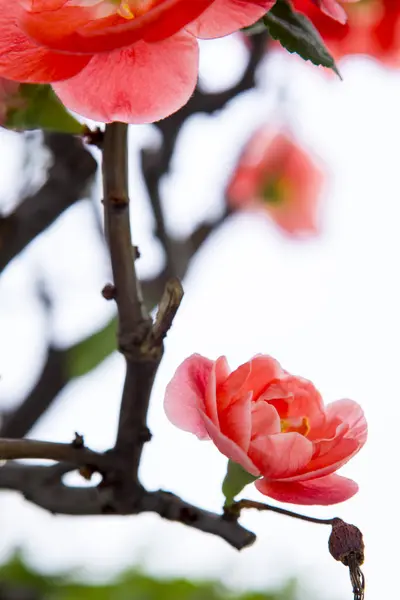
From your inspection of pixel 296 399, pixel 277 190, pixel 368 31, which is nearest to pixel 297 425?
pixel 296 399

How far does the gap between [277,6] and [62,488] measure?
0.19 meters

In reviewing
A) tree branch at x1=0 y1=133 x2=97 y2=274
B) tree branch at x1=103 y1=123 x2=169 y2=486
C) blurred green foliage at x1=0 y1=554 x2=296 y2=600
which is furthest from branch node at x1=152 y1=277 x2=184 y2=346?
blurred green foliage at x1=0 y1=554 x2=296 y2=600

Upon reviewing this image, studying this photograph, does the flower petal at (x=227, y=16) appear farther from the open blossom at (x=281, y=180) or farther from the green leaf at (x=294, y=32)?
the open blossom at (x=281, y=180)

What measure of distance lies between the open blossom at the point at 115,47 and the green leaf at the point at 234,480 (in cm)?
12

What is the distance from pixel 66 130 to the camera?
29 centimetres

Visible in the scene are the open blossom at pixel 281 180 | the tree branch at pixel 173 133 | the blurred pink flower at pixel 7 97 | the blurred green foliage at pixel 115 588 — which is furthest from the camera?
the blurred green foliage at pixel 115 588

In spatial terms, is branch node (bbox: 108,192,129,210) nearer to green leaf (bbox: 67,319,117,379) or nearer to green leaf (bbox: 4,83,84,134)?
green leaf (bbox: 4,83,84,134)

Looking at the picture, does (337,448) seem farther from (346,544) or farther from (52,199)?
(52,199)

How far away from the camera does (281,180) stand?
0.78 meters

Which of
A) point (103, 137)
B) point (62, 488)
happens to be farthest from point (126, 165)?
point (62, 488)

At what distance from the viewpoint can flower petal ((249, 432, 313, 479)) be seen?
224 millimetres

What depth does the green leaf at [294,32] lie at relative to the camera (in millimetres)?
228

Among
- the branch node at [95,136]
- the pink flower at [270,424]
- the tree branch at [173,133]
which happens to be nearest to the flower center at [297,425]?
the pink flower at [270,424]

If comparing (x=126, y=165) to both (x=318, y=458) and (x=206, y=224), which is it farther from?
(x=206, y=224)
